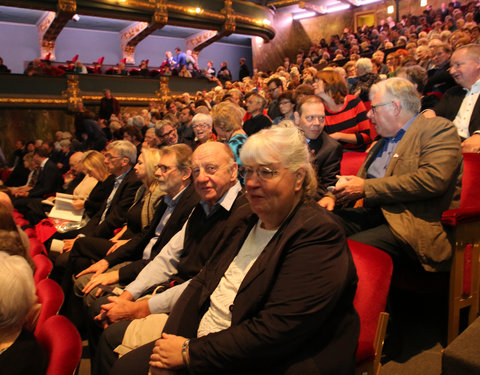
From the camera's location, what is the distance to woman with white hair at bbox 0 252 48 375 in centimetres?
123

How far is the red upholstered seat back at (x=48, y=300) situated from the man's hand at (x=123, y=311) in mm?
206

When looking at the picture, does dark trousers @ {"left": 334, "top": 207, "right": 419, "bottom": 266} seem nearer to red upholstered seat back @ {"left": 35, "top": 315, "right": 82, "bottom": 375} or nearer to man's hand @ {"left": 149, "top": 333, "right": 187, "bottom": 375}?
man's hand @ {"left": 149, "top": 333, "right": 187, "bottom": 375}

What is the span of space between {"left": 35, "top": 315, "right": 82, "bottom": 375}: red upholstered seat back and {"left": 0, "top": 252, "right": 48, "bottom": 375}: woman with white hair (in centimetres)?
4

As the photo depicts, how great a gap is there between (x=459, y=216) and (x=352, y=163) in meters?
0.99

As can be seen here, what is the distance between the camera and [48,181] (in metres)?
5.38

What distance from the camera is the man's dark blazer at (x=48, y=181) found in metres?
5.36

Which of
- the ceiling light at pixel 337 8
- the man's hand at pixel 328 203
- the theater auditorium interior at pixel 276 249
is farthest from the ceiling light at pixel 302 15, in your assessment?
the man's hand at pixel 328 203

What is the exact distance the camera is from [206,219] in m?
1.96

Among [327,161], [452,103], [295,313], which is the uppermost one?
[452,103]

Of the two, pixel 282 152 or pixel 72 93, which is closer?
pixel 282 152

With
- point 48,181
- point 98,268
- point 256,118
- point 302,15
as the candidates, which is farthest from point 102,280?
point 302,15

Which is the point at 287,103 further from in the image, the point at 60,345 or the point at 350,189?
the point at 60,345

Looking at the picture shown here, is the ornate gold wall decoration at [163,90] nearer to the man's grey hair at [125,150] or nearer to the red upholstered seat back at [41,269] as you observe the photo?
the man's grey hair at [125,150]

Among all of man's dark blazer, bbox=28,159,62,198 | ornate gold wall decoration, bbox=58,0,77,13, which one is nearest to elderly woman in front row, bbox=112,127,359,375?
man's dark blazer, bbox=28,159,62,198
